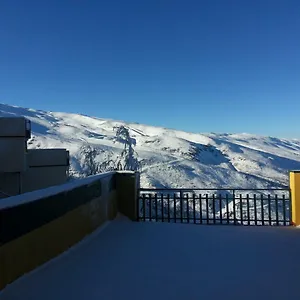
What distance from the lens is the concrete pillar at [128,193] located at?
27.0 feet

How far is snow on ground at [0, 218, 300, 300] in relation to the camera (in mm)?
3613

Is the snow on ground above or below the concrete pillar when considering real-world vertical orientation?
below

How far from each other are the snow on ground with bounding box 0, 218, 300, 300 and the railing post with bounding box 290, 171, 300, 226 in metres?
0.85

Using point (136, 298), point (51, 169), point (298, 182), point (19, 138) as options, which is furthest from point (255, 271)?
point (51, 169)

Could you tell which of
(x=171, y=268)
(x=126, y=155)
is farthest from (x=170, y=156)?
(x=171, y=268)

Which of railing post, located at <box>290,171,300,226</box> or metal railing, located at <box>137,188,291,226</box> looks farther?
metal railing, located at <box>137,188,291,226</box>

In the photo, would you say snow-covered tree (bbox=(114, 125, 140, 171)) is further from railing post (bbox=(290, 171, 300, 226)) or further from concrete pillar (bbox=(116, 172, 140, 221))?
railing post (bbox=(290, 171, 300, 226))

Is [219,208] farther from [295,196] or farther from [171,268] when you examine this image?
[171,268]

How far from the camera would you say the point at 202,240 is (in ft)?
20.2

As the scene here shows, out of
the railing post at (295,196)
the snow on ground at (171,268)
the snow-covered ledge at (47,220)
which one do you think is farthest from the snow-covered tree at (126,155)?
the snow on ground at (171,268)

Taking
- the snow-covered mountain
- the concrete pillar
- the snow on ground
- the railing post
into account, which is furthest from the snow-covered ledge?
the snow-covered mountain

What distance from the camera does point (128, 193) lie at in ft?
27.2

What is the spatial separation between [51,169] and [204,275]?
33.6ft

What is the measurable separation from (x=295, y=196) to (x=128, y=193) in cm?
407
